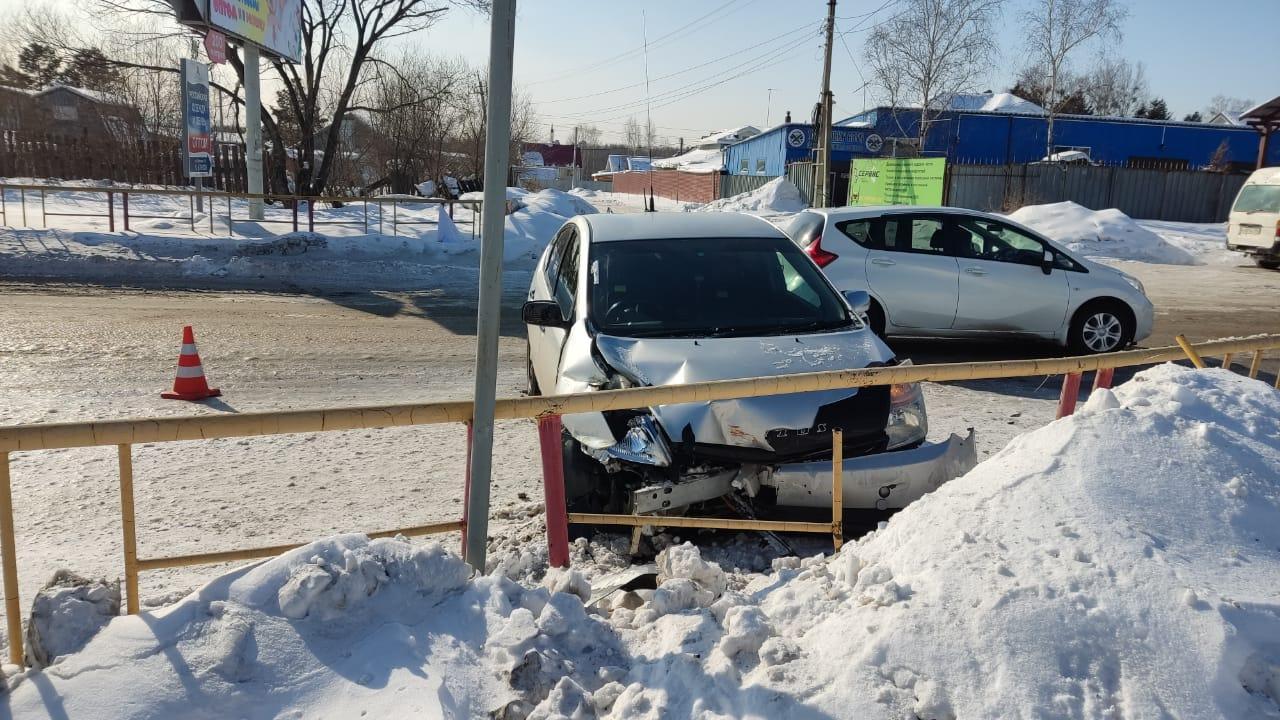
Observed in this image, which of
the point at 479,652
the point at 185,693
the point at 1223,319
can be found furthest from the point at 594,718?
the point at 1223,319

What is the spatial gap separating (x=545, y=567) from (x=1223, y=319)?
12.9 meters

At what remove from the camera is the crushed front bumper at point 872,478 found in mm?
4211

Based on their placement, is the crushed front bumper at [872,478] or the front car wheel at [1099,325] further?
the front car wheel at [1099,325]

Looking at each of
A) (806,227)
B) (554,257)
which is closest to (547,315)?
(554,257)

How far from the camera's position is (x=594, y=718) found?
2568 millimetres

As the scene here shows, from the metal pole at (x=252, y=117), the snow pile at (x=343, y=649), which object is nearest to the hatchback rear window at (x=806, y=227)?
the snow pile at (x=343, y=649)

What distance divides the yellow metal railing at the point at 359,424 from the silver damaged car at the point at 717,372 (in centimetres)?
27

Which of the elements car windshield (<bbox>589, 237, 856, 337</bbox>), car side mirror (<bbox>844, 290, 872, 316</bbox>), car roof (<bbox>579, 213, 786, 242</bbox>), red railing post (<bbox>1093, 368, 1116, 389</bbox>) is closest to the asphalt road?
car roof (<bbox>579, 213, 786, 242</bbox>)

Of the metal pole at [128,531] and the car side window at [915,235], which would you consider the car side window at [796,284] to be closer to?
the metal pole at [128,531]

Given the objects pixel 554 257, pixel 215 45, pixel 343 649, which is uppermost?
pixel 215 45

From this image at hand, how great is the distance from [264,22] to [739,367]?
65.2ft

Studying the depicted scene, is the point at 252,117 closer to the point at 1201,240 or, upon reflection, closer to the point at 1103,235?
the point at 1103,235

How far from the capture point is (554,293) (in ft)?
21.0

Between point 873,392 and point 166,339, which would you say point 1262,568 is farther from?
point 166,339
